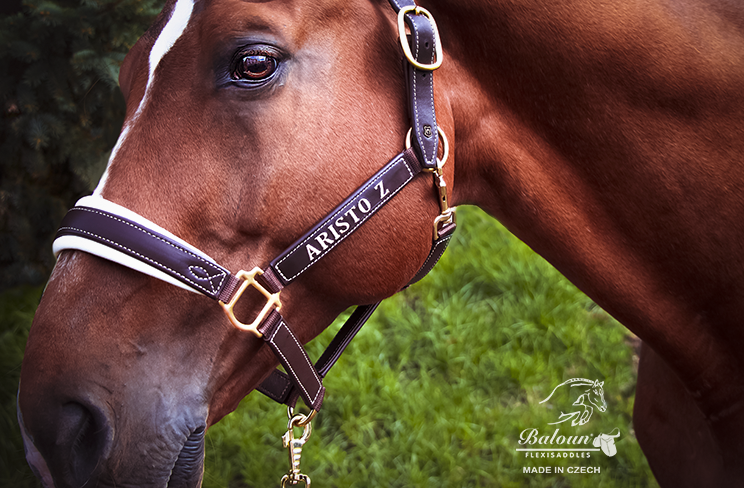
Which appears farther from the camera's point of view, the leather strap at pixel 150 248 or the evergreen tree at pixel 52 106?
the evergreen tree at pixel 52 106

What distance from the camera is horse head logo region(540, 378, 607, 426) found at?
3.02 metres

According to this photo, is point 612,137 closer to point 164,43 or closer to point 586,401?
point 164,43

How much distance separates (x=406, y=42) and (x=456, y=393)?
8.05ft

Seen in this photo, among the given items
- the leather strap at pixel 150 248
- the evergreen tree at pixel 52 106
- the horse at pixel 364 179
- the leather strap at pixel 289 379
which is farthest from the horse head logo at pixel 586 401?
the evergreen tree at pixel 52 106

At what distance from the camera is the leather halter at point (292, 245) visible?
3.67 feet

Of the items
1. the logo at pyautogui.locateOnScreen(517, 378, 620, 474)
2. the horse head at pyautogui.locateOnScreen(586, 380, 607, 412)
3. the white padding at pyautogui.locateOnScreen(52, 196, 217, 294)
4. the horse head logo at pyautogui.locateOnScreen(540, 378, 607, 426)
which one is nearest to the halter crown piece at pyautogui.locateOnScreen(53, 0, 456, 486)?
the white padding at pyautogui.locateOnScreen(52, 196, 217, 294)

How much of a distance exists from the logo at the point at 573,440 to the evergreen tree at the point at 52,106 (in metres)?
2.71

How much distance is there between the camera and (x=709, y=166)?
1.31 m

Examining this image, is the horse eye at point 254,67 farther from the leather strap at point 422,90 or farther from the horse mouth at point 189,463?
the horse mouth at point 189,463

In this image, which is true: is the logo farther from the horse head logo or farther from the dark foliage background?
the dark foliage background

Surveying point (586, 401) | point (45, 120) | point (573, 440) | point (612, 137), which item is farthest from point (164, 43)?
point (586, 401)

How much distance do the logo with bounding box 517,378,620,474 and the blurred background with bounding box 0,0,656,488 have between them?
35 millimetres

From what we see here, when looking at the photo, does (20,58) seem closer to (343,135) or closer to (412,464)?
(343,135)

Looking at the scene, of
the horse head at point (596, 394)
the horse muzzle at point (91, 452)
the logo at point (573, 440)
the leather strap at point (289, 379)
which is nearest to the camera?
the horse muzzle at point (91, 452)
